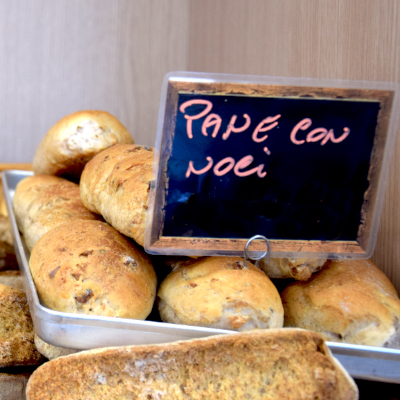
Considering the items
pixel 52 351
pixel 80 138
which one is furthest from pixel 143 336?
pixel 80 138

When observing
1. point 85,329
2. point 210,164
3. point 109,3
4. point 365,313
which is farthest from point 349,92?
point 109,3

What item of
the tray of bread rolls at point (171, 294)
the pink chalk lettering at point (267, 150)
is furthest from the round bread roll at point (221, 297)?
the pink chalk lettering at point (267, 150)

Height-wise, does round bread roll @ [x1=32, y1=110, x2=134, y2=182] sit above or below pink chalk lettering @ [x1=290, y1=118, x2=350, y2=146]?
below

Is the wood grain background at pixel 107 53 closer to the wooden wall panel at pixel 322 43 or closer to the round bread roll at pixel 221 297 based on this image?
the wooden wall panel at pixel 322 43

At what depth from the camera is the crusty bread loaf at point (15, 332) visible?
34.9 inches

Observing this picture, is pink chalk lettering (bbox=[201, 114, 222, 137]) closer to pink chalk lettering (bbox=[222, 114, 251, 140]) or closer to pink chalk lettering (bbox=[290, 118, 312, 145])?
pink chalk lettering (bbox=[222, 114, 251, 140])

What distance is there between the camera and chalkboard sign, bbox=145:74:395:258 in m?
0.79

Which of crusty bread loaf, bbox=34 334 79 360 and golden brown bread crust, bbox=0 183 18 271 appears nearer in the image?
crusty bread loaf, bbox=34 334 79 360

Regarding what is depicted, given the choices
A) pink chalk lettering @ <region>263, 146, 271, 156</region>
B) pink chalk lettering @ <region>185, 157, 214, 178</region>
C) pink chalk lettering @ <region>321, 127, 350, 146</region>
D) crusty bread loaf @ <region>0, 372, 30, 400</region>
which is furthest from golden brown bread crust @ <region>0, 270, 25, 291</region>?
pink chalk lettering @ <region>321, 127, 350, 146</region>

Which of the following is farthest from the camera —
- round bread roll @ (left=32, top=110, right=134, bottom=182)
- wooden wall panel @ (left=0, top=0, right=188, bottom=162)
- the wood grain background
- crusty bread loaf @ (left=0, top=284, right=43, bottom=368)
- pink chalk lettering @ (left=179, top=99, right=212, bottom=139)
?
wooden wall panel @ (left=0, top=0, right=188, bottom=162)

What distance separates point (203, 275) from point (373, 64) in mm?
651

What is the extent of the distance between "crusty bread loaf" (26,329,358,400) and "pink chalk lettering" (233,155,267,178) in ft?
0.97

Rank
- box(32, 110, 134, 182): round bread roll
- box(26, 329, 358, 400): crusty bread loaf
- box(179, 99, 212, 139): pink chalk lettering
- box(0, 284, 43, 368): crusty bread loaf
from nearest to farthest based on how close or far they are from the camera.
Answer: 1. box(26, 329, 358, 400): crusty bread loaf
2. box(179, 99, 212, 139): pink chalk lettering
3. box(0, 284, 43, 368): crusty bread loaf
4. box(32, 110, 134, 182): round bread roll

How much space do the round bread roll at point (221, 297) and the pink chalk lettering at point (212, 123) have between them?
271 millimetres
